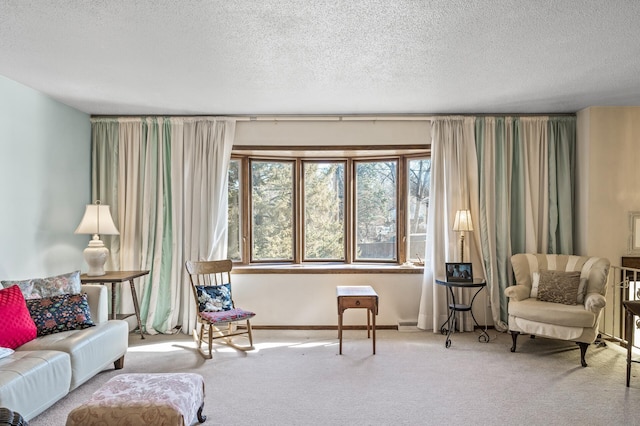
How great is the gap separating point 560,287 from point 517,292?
40 centimetres

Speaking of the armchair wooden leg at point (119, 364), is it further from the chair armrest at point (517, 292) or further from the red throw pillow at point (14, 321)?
the chair armrest at point (517, 292)

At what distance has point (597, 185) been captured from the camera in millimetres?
4961

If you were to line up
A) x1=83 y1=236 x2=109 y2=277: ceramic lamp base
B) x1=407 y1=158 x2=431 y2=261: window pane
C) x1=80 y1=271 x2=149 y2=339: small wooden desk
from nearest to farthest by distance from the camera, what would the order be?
x1=80 y1=271 x2=149 y2=339: small wooden desk
x1=83 y1=236 x2=109 y2=277: ceramic lamp base
x1=407 y1=158 x2=431 y2=261: window pane

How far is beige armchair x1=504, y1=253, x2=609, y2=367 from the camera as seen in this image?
13.5 ft

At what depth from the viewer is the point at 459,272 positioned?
4918mm

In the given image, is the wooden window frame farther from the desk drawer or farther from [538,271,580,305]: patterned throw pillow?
[538,271,580,305]: patterned throw pillow

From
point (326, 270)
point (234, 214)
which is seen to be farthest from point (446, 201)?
point (234, 214)

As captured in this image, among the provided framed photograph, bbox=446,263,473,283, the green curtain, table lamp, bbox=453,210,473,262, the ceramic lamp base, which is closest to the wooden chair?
the ceramic lamp base

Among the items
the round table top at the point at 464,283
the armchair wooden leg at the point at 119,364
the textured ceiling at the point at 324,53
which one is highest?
the textured ceiling at the point at 324,53

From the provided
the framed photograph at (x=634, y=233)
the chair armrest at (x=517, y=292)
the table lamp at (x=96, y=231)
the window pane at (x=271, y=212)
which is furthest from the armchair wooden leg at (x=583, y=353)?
the table lamp at (x=96, y=231)

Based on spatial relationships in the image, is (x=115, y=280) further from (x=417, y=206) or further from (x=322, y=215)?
(x=417, y=206)

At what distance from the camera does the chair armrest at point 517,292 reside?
4602 mm

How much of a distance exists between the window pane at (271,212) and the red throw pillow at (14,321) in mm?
2722

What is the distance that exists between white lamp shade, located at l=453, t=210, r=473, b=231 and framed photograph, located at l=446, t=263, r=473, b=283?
0.39m
